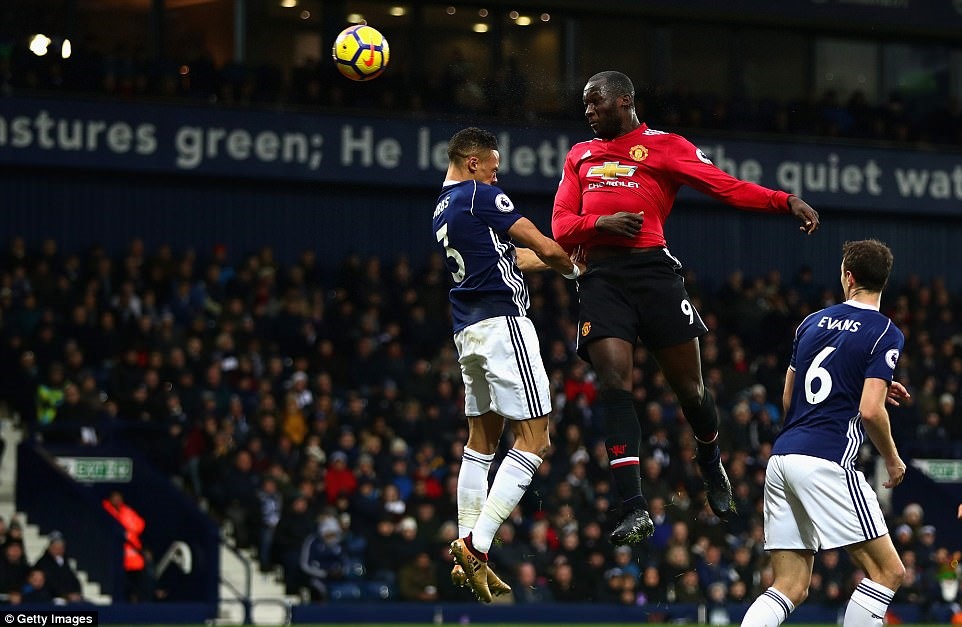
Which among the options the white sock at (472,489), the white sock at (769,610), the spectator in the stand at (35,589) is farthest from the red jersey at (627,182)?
the spectator in the stand at (35,589)

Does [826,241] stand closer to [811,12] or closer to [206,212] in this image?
[811,12]

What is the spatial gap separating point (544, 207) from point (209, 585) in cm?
1200

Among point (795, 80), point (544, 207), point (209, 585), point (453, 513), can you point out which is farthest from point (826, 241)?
point (209, 585)

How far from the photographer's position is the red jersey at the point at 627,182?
9609 millimetres

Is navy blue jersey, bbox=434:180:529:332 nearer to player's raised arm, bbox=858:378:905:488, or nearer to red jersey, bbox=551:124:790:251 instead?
red jersey, bbox=551:124:790:251

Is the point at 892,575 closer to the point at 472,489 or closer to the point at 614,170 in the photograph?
the point at 472,489

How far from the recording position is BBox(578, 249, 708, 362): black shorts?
9594 mm

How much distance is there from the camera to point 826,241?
30812mm

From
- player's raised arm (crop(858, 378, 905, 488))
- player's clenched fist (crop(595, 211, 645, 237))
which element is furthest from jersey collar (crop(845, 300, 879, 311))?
player's clenched fist (crop(595, 211, 645, 237))

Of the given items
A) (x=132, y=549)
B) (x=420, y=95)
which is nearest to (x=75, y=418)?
(x=132, y=549)

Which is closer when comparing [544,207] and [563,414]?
[563,414]

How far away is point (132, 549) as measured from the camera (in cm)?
1872

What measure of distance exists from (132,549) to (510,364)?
10486mm

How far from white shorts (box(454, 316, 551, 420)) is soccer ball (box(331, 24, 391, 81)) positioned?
2525 mm
